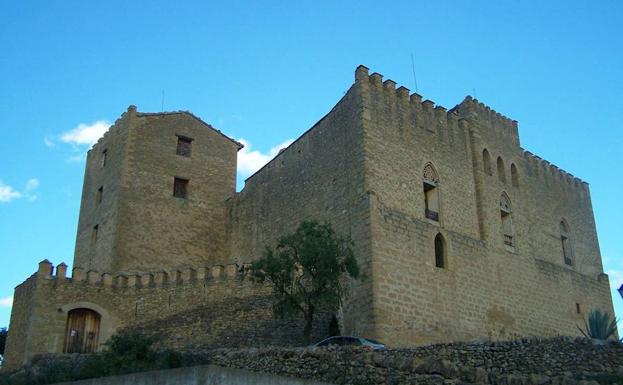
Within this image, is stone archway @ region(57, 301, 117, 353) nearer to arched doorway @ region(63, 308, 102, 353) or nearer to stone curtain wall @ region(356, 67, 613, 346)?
arched doorway @ region(63, 308, 102, 353)

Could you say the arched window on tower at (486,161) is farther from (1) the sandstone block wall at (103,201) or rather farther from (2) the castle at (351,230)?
(1) the sandstone block wall at (103,201)

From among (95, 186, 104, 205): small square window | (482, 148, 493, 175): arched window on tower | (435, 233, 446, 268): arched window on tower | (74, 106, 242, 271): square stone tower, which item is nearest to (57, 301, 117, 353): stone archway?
(74, 106, 242, 271): square stone tower

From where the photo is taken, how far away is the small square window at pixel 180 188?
97.9 ft

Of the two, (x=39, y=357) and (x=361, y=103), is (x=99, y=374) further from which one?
(x=361, y=103)

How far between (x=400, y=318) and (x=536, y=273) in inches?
350

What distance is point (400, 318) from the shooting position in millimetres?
20375

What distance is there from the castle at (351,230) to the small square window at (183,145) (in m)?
0.06

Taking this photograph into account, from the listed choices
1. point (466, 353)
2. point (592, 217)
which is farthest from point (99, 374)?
point (592, 217)

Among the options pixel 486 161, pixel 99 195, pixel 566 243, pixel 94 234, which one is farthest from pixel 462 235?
pixel 99 195

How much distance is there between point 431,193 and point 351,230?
4075 mm

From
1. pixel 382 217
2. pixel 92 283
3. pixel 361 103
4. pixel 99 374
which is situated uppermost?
pixel 361 103

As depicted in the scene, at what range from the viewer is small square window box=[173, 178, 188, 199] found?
97.9 feet

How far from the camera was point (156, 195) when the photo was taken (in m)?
28.9

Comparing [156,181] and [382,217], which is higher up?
[156,181]
